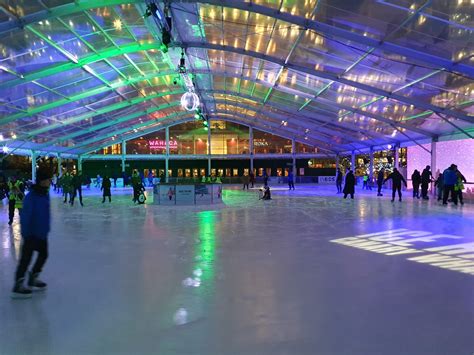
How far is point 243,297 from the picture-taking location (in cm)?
352

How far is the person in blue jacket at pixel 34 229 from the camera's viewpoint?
3654 mm

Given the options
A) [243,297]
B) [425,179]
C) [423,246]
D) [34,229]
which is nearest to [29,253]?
[34,229]

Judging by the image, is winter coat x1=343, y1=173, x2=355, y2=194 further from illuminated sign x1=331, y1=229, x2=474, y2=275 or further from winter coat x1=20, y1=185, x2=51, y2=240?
winter coat x1=20, y1=185, x2=51, y2=240

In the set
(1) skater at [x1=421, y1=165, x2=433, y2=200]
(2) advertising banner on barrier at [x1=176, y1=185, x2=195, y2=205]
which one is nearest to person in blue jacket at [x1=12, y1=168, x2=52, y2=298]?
(2) advertising banner on barrier at [x1=176, y1=185, x2=195, y2=205]

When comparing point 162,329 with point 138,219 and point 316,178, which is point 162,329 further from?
point 316,178

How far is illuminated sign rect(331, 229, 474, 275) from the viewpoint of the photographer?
15.9 feet

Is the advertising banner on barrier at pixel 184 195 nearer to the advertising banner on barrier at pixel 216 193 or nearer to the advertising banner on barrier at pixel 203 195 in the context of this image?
the advertising banner on barrier at pixel 203 195

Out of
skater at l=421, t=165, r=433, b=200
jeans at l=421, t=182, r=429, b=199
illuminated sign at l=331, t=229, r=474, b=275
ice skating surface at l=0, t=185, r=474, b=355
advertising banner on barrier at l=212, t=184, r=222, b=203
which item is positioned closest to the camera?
ice skating surface at l=0, t=185, r=474, b=355

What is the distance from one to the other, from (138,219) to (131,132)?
2624cm

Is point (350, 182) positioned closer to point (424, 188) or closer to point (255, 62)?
point (424, 188)

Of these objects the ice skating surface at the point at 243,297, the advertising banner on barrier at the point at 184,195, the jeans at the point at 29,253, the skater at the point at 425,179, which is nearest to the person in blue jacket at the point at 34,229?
the jeans at the point at 29,253

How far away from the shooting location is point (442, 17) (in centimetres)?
812

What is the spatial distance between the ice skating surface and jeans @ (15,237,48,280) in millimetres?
257

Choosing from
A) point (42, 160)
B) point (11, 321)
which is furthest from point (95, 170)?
point (11, 321)
